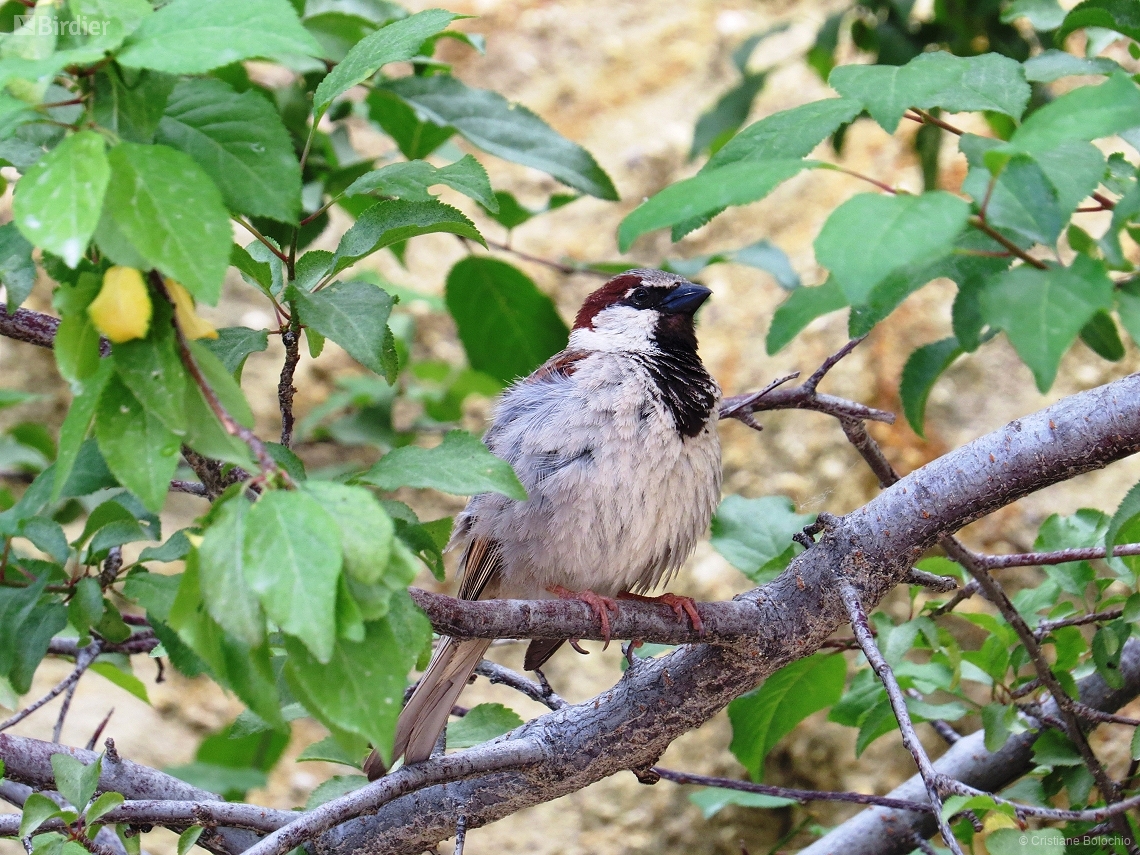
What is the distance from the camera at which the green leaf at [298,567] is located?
2.11ft

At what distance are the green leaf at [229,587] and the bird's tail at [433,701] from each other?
2.59 ft

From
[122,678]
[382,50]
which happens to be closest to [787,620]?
[382,50]

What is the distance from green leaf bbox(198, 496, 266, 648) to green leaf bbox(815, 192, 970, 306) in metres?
0.40

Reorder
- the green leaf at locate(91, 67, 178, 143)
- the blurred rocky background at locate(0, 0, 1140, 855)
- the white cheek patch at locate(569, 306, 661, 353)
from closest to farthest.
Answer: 1. the green leaf at locate(91, 67, 178, 143)
2. the white cheek patch at locate(569, 306, 661, 353)
3. the blurred rocky background at locate(0, 0, 1140, 855)

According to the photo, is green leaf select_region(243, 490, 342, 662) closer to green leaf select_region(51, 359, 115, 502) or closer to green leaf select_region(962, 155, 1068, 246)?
green leaf select_region(51, 359, 115, 502)

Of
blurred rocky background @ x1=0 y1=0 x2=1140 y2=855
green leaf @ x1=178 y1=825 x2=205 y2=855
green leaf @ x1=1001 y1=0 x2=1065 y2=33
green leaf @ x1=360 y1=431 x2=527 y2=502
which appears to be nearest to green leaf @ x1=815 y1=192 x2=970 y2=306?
green leaf @ x1=360 y1=431 x2=527 y2=502

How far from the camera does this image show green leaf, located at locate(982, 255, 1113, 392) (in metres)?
0.69

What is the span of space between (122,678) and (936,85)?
1.44 m

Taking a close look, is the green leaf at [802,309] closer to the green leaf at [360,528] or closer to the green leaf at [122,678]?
the green leaf at [360,528]

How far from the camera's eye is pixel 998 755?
164 centimetres

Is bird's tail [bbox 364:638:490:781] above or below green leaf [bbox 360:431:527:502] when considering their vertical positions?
below

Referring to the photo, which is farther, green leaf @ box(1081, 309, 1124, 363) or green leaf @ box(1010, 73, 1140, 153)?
green leaf @ box(1081, 309, 1124, 363)

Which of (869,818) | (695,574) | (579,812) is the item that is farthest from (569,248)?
(869,818)

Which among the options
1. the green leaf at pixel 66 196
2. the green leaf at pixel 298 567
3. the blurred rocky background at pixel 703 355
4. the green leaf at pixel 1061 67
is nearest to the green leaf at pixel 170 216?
the green leaf at pixel 66 196
